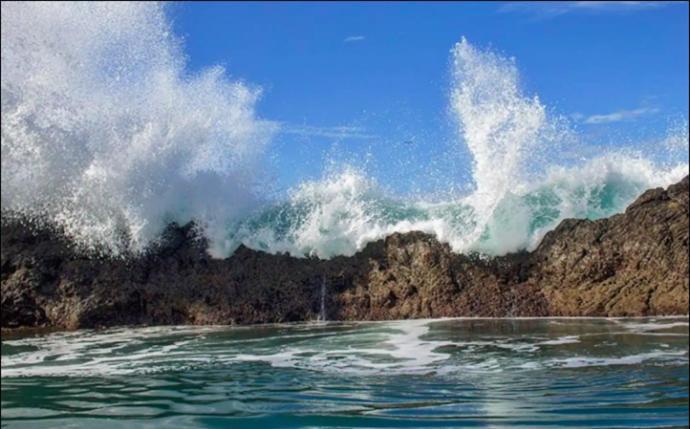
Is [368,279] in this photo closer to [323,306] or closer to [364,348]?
[323,306]

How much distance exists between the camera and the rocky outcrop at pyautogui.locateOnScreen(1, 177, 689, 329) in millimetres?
8125

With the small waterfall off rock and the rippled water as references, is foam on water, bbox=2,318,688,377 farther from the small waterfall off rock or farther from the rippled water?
the small waterfall off rock

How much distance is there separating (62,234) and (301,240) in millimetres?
3502

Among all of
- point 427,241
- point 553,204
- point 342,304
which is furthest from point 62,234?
point 553,204

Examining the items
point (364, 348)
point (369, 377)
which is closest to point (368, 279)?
point (364, 348)

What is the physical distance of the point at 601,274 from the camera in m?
8.23

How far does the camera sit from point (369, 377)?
5566 mm

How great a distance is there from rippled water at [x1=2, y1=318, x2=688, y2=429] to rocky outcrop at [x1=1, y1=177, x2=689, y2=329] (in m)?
0.47

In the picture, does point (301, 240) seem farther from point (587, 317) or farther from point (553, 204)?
point (587, 317)

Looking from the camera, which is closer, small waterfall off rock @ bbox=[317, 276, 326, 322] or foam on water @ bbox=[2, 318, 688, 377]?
foam on water @ bbox=[2, 318, 688, 377]

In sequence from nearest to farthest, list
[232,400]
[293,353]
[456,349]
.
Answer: [232,400] → [456,349] → [293,353]

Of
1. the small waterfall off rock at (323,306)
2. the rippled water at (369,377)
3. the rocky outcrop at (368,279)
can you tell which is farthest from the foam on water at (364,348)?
the rocky outcrop at (368,279)

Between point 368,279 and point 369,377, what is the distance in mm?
3991

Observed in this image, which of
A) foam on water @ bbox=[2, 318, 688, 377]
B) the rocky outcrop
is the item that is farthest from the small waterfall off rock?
foam on water @ bbox=[2, 318, 688, 377]
